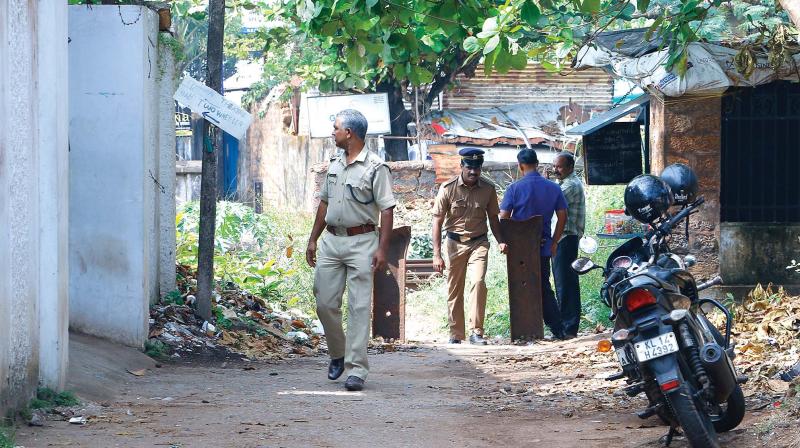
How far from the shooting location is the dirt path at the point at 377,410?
228 inches

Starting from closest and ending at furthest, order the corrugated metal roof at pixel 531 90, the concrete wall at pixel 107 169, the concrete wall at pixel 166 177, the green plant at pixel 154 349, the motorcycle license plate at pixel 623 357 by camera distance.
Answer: the motorcycle license plate at pixel 623 357 < the concrete wall at pixel 107 169 < the green plant at pixel 154 349 < the concrete wall at pixel 166 177 < the corrugated metal roof at pixel 531 90

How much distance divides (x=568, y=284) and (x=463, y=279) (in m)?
1.08

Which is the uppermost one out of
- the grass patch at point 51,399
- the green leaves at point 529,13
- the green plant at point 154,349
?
the green leaves at point 529,13

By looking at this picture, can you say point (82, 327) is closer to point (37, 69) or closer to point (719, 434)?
point (37, 69)

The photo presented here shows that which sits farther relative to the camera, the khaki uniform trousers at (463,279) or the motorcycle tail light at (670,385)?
the khaki uniform trousers at (463,279)

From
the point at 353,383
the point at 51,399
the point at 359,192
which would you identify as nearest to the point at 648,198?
the point at 359,192

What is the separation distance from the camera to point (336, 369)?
809 cm

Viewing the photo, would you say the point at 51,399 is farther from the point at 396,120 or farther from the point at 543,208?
the point at 396,120

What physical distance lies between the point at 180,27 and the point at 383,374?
28969mm

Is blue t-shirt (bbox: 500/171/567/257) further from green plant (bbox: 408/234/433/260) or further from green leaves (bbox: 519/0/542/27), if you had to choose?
green plant (bbox: 408/234/433/260)

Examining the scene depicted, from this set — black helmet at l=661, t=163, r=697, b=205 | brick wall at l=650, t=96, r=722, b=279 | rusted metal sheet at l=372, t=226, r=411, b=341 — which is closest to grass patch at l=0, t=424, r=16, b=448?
black helmet at l=661, t=163, r=697, b=205

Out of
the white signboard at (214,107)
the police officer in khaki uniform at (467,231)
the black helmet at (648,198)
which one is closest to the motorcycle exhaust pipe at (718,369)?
the black helmet at (648,198)

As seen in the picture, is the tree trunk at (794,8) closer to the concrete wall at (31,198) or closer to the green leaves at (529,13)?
the green leaves at (529,13)

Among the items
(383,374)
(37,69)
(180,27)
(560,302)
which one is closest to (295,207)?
(180,27)
